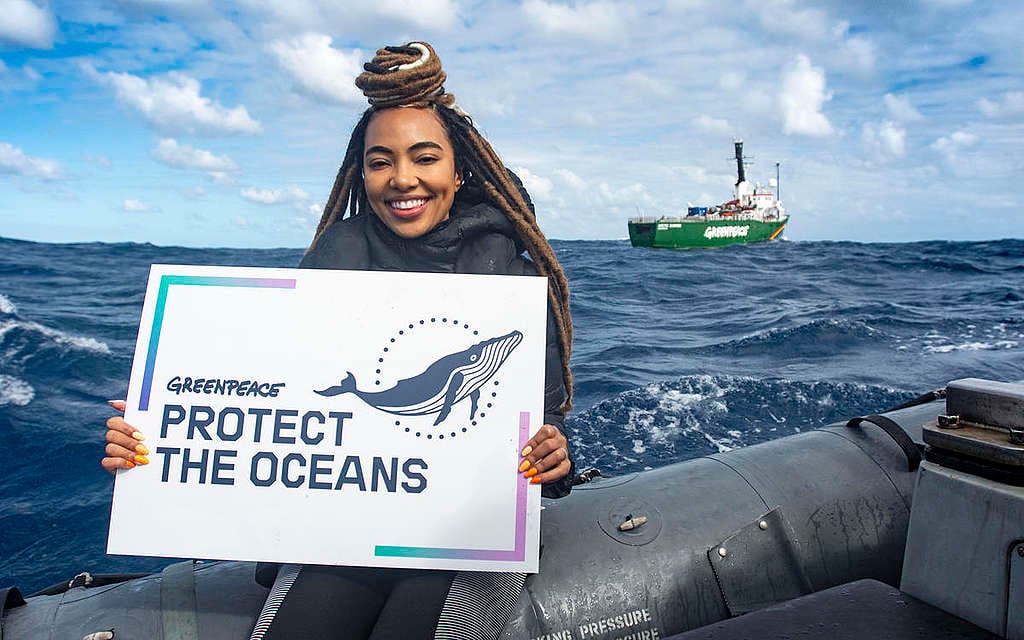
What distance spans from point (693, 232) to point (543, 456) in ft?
140

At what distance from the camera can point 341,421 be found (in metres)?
1.80

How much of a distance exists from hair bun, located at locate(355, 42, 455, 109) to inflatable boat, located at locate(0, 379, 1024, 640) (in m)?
1.47

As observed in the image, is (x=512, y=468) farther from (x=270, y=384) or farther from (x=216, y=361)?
(x=216, y=361)

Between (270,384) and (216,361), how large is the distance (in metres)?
0.17

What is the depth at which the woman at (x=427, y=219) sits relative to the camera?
178 cm

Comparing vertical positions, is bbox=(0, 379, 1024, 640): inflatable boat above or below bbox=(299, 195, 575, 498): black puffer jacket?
below

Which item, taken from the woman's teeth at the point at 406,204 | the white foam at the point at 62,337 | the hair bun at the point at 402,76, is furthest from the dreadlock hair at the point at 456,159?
the white foam at the point at 62,337

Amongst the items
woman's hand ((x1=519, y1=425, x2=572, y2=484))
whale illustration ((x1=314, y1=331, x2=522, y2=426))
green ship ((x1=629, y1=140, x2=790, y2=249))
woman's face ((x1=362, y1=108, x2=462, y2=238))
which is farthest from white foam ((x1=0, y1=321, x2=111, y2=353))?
green ship ((x1=629, y1=140, x2=790, y2=249))

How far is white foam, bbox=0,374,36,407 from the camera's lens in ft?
20.1

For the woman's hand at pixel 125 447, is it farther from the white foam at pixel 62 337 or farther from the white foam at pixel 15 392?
the white foam at pixel 62 337

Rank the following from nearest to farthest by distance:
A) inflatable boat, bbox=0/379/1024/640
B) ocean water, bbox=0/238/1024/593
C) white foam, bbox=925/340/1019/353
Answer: inflatable boat, bbox=0/379/1024/640, ocean water, bbox=0/238/1024/593, white foam, bbox=925/340/1019/353

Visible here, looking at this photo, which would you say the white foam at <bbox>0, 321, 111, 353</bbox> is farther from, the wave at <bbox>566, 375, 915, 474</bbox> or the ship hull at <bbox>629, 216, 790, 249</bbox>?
the ship hull at <bbox>629, 216, 790, 249</bbox>

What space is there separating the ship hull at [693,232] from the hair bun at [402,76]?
134 ft

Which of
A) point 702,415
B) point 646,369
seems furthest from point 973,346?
point 702,415
